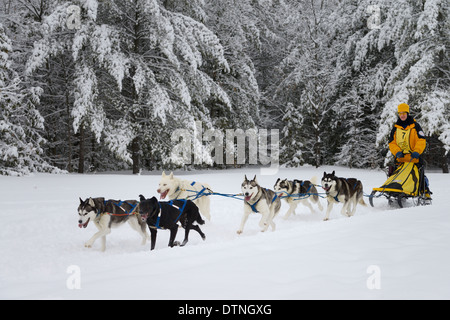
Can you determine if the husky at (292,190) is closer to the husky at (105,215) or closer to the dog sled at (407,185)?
the dog sled at (407,185)

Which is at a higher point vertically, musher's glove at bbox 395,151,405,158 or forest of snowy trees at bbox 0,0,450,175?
forest of snowy trees at bbox 0,0,450,175

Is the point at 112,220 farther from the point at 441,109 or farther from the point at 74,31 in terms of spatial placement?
the point at 441,109

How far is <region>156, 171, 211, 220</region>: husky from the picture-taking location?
6.43 meters

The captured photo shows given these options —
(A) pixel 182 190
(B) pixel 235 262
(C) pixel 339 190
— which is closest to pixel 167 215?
(A) pixel 182 190

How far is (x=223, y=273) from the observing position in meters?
3.14

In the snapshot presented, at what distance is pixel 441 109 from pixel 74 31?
14.2m

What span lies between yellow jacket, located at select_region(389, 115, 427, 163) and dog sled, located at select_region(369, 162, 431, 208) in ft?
0.86

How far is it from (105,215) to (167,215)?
39.9 inches

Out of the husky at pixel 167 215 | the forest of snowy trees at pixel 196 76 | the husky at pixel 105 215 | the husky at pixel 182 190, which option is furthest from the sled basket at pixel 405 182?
the forest of snowy trees at pixel 196 76

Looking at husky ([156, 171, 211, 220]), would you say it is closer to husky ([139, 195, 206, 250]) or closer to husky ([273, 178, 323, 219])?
husky ([139, 195, 206, 250])

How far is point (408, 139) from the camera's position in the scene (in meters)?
7.57

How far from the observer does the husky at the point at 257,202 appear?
6074 millimetres

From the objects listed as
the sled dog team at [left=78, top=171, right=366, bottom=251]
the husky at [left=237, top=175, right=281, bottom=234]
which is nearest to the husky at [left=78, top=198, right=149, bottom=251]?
the sled dog team at [left=78, top=171, right=366, bottom=251]
